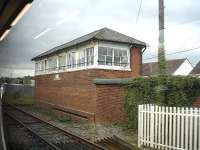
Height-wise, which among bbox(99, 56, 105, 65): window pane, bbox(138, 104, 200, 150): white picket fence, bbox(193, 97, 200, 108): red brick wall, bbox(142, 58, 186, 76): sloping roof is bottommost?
bbox(138, 104, 200, 150): white picket fence

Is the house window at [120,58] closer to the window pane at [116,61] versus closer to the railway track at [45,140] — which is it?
the window pane at [116,61]

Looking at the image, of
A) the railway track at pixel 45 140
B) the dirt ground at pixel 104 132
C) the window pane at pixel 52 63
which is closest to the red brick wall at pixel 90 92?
the window pane at pixel 52 63

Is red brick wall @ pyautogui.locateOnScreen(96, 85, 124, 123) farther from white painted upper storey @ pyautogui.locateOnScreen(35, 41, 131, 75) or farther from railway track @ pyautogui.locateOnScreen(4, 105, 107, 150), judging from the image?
railway track @ pyautogui.locateOnScreen(4, 105, 107, 150)

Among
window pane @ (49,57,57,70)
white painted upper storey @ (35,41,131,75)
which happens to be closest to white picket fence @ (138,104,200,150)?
white painted upper storey @ (35,41,131,75)

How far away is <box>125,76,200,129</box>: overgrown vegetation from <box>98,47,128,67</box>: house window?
4.30m

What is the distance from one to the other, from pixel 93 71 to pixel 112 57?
6.15 ft

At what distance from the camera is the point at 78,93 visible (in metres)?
18.6

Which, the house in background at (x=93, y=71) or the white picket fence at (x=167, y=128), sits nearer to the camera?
the white picket fence at (x=167, y=128)

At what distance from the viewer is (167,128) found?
9742mm

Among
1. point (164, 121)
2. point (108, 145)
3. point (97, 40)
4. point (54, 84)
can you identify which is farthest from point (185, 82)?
point (54, 84)

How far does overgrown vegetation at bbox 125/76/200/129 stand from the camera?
12.5 meters

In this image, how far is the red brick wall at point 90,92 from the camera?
16359 millimetres

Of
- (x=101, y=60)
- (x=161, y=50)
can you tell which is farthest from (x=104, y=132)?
(x=101, y=60)

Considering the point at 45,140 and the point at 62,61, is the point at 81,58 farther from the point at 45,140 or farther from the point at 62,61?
the point at 45,140
